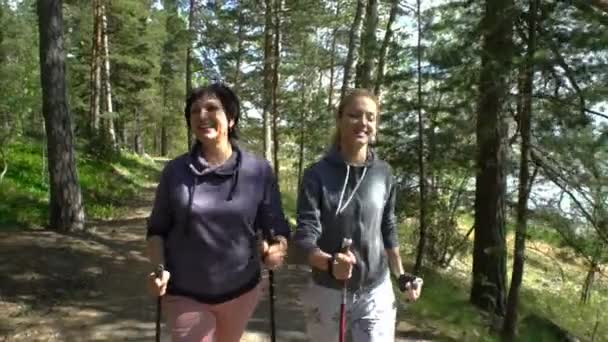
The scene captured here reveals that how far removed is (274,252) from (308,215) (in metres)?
0.30

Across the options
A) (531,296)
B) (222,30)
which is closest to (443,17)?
(531,296)

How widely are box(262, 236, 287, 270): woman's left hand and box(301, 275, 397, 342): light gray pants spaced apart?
0.21 meters

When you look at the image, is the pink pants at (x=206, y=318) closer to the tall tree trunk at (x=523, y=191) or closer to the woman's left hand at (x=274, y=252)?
the woman's left hand at (x=274, y=252)

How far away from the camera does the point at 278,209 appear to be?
2.87 metres

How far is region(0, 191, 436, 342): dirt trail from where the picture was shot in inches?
230

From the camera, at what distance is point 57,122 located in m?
9.20

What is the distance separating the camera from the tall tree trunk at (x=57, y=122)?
9000 mm

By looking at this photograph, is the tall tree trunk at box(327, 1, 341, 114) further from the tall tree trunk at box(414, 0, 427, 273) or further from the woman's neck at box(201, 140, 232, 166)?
the woman's neck at box(201, 140, 232, 166)

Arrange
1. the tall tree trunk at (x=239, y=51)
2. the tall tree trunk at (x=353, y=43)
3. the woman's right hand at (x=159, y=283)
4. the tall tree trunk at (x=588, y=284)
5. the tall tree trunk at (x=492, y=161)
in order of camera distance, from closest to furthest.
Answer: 1. the woman's right hand at (x=159, y=283)
2. the tall tree trunk at (x=492, y=161)
3. the tall tree trunk at (x=588, y=284)
4. the tall tree trunk at (x=353, y=43)
5. the tall tree trunk at (x=239, y=51)

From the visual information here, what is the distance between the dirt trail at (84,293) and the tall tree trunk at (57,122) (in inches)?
18.8

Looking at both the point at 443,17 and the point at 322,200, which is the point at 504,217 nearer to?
the point at 443,17

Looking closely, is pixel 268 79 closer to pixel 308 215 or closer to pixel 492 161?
pixel 492 161

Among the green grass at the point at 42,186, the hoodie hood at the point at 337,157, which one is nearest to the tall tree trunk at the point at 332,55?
the green grass at the point at 42,186

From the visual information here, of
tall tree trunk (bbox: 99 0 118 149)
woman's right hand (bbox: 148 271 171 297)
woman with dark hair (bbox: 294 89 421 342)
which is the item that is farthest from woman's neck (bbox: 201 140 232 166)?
tall tree trunk (bbox: 99 0 118 149)
